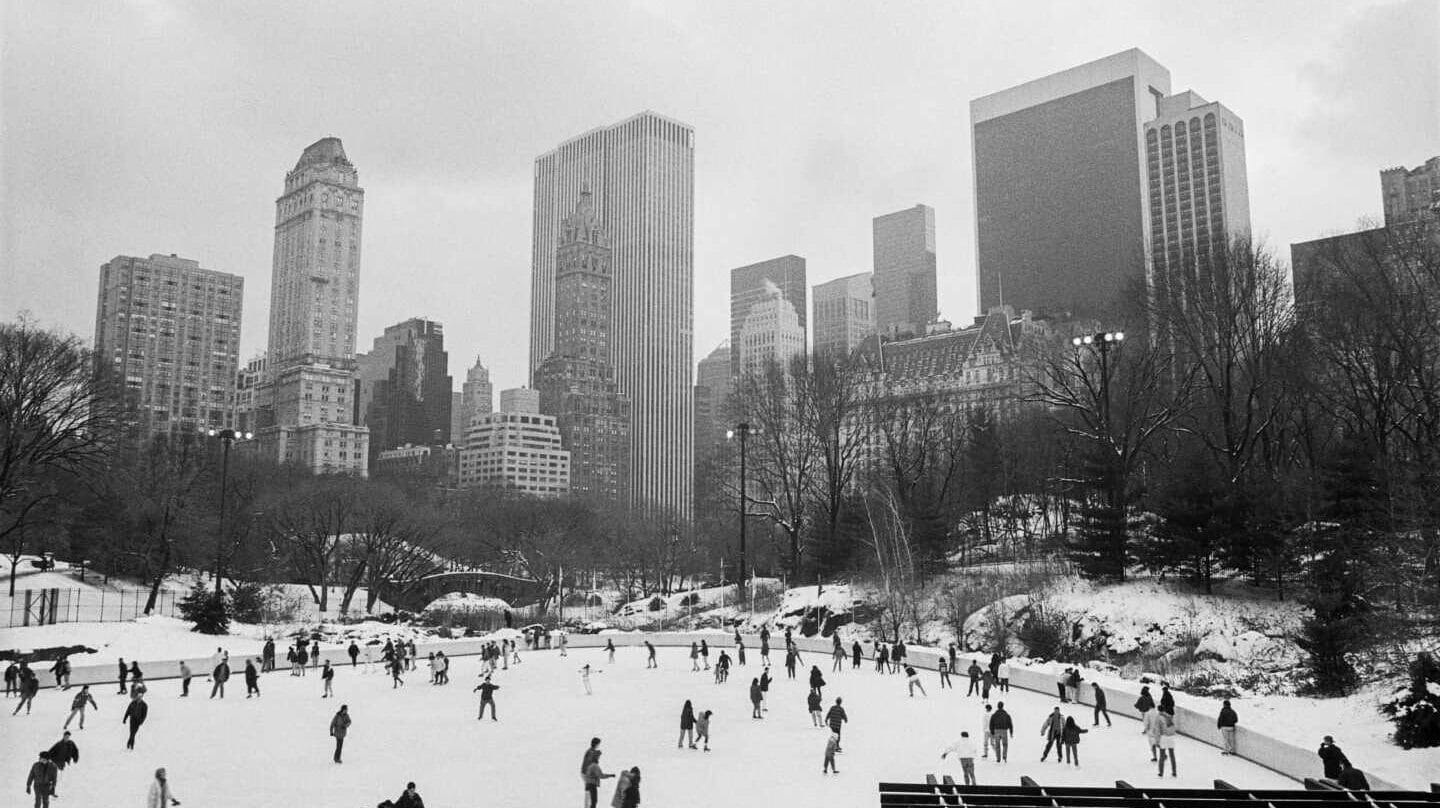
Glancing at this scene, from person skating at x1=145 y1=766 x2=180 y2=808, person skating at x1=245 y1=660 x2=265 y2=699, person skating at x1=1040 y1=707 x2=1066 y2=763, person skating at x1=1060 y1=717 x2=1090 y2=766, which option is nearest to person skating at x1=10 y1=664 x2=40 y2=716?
person skating at x1=245 y1=660 x2=265 y2=699

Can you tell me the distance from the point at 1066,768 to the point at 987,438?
143ft

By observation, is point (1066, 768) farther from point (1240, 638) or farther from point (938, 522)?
point (938, 522)

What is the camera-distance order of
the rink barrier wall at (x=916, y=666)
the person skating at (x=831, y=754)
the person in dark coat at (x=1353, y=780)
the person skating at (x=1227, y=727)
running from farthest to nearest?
the person skating at (x=1227, y=727)
the person skating at (x=831, y=754)
the rink barrier wall at (x=916, y=666)
the person in dark coat at (x=1353, y=780)

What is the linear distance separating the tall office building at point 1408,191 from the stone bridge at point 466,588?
51.2m

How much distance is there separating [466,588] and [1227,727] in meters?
61.7

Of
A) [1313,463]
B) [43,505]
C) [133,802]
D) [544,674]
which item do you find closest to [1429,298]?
[1313,463]

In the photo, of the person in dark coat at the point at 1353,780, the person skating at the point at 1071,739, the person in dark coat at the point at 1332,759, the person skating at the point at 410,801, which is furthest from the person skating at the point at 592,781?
the person in dark coat at the point at 1332,759

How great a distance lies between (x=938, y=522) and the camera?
163 ft

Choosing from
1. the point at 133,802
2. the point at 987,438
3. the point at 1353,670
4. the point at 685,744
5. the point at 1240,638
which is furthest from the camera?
the point at 987,438

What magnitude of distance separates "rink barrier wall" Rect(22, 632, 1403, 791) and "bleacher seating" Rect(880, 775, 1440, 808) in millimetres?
3349

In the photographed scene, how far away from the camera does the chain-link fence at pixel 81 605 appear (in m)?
45.1

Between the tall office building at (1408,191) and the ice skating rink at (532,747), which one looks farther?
the tall office building at (1408,191)

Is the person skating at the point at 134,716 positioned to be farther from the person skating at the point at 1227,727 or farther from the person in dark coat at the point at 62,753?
the person skating at the point at 1227,727

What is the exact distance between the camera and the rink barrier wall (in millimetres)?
19297
